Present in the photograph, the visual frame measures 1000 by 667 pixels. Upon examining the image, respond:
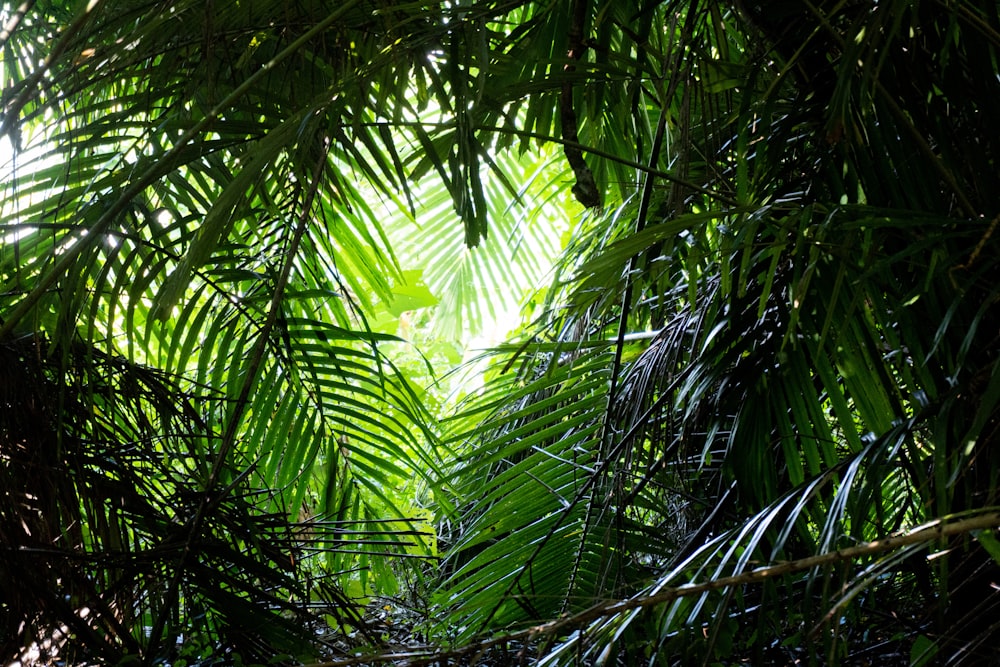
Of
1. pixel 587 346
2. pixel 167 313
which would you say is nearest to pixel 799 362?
pixel 587 346

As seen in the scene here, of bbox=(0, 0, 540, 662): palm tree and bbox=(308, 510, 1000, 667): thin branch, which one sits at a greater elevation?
bbox=(0, 0, 540, 662): palm tree

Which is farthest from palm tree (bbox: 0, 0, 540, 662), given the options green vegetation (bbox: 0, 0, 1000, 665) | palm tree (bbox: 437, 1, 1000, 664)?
palm tree (bbox: 437, 1, 1000, 664)

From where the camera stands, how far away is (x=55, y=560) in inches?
27.9

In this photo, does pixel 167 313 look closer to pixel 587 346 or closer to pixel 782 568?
pixel 782 568

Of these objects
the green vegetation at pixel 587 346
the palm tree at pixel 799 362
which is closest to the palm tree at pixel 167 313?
the green vegetation at pixel 587 346

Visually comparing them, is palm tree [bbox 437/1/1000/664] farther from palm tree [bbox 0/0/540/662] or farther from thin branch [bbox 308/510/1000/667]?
palm tree [bbox 0/0/540/662]

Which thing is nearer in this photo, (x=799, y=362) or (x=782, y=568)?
(x=782, y=568)

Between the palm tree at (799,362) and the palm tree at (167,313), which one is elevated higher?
the palm tree at (167,313)

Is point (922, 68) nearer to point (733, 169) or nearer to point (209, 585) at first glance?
point (733, 169)

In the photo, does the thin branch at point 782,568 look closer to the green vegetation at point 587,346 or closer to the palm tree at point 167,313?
the green vegetation at point 587,346

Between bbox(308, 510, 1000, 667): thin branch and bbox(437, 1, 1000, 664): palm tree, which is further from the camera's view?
bbox(437, 1, 1000, 664): palm tree

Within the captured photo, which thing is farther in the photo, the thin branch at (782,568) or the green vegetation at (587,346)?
the green vegetation at (587,346)

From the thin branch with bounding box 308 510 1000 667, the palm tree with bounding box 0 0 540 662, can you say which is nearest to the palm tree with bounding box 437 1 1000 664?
the thin branch with bounding box 308 510 1000 667

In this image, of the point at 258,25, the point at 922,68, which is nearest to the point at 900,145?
the point at 922,68
